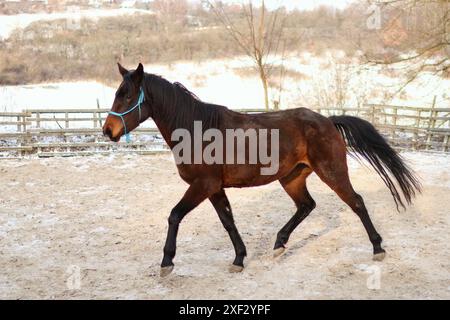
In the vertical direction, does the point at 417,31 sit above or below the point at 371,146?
above

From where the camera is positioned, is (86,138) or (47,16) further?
(47,16)

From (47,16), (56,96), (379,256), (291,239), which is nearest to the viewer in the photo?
(379,256)

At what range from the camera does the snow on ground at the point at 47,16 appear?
78.1ft

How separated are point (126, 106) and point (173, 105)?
404 mm

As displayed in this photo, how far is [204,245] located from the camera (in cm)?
465

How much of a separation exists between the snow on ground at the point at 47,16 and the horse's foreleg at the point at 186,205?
20555mm

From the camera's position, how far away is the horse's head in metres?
3.57

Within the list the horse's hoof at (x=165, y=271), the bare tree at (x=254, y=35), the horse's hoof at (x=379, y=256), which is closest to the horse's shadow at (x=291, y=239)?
the horse's hoof at (x=379, y=256)

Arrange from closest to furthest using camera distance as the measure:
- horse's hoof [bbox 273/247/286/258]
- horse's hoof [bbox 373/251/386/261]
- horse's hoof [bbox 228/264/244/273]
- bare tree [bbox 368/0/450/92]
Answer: horse's hoof [bbox 228/264/244/273] → horse's hoof [bbox 373/251/386/261] → horse's hoof [bbox 273/247/286/258] → bare tree [bbox 368/0/450/92]

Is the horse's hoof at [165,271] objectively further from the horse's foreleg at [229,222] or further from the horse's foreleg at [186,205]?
the horse's foreleg at [229,222]

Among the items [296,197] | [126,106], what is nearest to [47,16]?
[126,106]

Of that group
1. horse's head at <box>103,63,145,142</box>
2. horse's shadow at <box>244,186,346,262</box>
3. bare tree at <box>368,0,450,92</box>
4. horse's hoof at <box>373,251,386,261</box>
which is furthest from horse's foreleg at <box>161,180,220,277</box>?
bare tree at <box>368,0,450,92</box>

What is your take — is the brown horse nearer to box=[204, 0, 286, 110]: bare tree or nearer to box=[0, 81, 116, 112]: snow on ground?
box=[204, 0, 286, 110]: bare tree

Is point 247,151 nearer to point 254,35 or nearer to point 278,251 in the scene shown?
point 278,251
